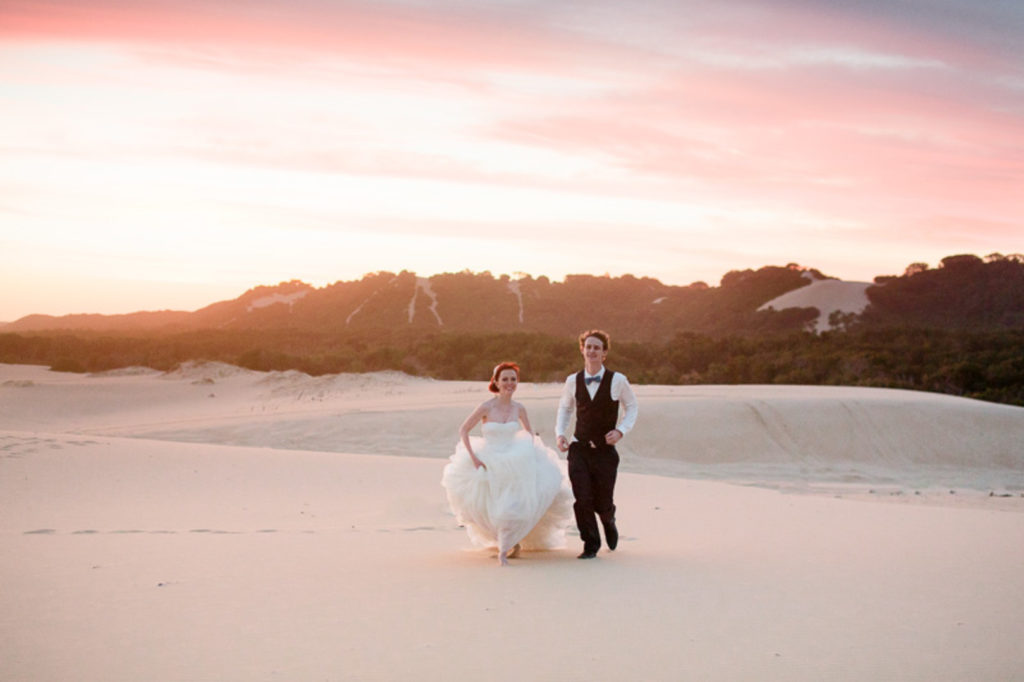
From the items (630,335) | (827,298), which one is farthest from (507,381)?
(827,298)

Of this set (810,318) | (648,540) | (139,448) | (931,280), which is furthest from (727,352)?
(931,280)

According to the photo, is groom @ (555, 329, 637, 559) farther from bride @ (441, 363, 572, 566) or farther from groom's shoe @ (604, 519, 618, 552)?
bride @ (441, 363, 572, 566)

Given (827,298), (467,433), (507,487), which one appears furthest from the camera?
(827,298)

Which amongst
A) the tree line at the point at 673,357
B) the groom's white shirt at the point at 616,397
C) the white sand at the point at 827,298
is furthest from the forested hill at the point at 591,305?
the groom's white shirt at the point at 616,397

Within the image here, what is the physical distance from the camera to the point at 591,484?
24.5 ft

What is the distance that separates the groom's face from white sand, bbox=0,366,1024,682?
5.11 ft

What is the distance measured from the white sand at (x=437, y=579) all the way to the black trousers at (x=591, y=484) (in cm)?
28

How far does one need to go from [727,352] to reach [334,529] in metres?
34.2

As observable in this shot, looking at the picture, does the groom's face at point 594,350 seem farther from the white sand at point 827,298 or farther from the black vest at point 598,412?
the white sand at point 827,298

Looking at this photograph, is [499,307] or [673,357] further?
[499,307]

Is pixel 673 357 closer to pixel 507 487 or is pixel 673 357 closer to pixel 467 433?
pixel 467 433

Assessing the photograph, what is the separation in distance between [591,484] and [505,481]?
2.71ft

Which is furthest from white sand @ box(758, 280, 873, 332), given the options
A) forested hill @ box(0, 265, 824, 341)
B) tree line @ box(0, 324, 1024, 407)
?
tree line @ box(0, 324, 1024, 407)

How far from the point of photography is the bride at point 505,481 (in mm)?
7004
